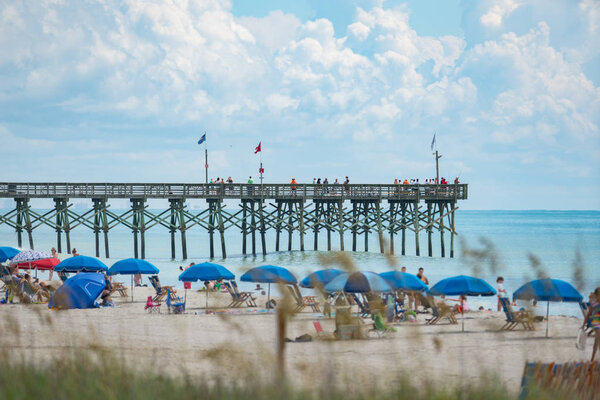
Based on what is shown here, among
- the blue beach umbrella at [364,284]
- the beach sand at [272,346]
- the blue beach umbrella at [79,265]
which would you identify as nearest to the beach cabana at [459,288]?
the beach sand at [272,346]

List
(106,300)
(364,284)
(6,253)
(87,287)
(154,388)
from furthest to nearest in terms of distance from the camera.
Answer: (6,253) → (106,300) → (87,287) → (364,284) → (154,388)

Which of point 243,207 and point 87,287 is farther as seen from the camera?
point 243,207

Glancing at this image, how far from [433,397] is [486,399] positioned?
463mm

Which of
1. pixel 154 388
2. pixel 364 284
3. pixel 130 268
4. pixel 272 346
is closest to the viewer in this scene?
pixel 154 388

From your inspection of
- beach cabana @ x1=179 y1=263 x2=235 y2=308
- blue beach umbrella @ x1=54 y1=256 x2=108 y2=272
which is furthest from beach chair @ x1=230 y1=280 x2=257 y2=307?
blue beach umbrella @ x1=54 y1=256 x2=108 y2=272

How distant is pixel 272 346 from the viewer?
30.7 ft

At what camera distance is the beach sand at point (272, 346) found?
4.50 metres

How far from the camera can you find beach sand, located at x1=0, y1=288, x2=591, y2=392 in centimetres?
450

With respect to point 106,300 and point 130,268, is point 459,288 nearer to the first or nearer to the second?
point 130,268

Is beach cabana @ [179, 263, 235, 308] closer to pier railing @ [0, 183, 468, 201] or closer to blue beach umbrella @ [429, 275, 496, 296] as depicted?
blue beach umbrella @ [429, 275, 496, 296]

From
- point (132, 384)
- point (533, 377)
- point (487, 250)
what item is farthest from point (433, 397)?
point (132, 384)

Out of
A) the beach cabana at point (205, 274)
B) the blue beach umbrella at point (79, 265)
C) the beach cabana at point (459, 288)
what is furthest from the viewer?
the blue beach umbrella at point (79, 265)

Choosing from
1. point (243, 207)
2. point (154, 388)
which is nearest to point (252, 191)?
point (243, 207)

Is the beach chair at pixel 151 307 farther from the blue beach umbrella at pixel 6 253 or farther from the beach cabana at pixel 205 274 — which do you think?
the blue beach umbrella at pixel 6 253
